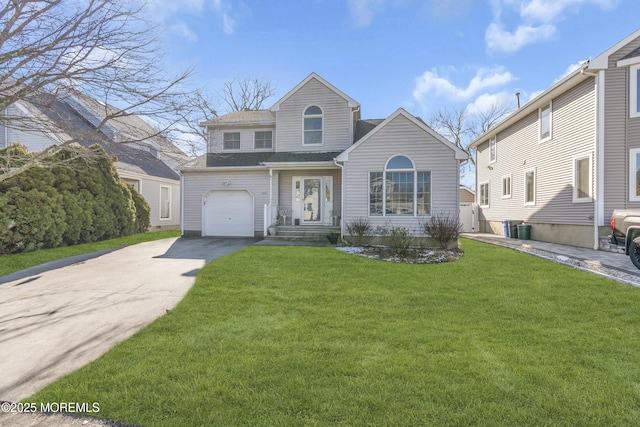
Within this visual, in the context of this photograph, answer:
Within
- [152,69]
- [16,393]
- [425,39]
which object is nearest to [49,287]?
[16,393]

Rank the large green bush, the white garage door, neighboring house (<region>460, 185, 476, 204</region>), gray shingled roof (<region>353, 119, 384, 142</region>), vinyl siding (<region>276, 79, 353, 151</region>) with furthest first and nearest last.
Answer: neighboring house (<region>460, 185, 476, 204</region>) < gray shingled roof (<region>353, 119, 384, 142</region>) < the white garage door < vinyl siding (<region>276, 79, 353, 151</region>) < the large green bush

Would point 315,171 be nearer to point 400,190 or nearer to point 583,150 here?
point 400,190

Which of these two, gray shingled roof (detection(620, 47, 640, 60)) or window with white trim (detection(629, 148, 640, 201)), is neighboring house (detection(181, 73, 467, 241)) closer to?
window with white trim (detection(629, 148, 640, 201))

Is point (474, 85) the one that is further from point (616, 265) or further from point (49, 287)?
point (49, 287)

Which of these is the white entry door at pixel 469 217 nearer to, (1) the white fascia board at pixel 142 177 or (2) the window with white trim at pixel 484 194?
(2) the window with white trim at pixel 484 194

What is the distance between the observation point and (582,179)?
11484 millimetres

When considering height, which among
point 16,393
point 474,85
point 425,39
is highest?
point 474,85

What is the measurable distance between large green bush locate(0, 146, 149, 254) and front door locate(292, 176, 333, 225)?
7.40 meters

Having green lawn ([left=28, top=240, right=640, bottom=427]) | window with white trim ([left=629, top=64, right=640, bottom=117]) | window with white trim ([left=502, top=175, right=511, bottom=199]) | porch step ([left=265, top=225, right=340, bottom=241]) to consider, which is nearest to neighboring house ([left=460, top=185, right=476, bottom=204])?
window with white trim ([left=502, top=175, right=511, bottom=199])

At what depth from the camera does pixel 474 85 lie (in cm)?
2703

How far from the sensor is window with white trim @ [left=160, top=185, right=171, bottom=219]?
806 inches

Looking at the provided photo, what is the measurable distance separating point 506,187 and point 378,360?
56.3 feet

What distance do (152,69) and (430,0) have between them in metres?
9.95

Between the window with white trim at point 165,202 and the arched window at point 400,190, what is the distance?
14.6m
